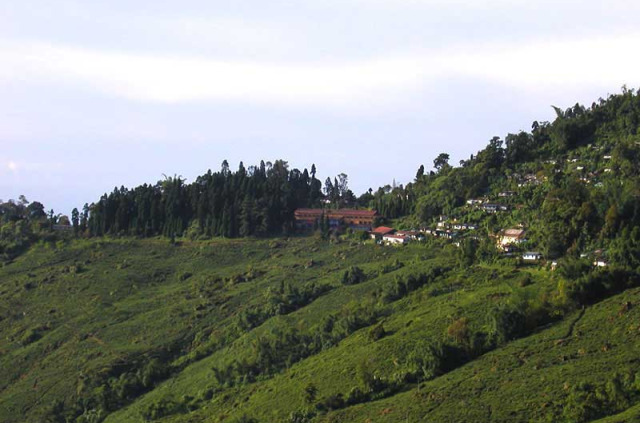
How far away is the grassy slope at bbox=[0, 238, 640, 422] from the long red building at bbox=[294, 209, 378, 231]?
5.79 meters

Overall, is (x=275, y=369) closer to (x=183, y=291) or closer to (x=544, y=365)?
(x=544, y=365)

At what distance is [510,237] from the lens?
242 ft

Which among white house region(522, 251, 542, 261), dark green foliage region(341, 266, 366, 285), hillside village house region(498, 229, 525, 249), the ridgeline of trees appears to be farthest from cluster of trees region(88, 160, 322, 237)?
white house region(522, 251, 542, 261)

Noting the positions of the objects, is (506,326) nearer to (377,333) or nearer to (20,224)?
(377,333)

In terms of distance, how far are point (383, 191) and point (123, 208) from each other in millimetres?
35792

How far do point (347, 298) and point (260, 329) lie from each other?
819 centimetres

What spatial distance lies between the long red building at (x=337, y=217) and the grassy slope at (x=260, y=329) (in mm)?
5792

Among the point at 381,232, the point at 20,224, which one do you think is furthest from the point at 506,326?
the point at 20,224

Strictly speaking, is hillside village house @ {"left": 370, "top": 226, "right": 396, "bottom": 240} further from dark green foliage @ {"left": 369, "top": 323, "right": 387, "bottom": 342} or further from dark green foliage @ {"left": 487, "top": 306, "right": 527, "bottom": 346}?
dark green foliage @ {"left": 487, "top": 306, "right": 527, "bottom": 346}

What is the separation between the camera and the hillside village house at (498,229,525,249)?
7200 cm

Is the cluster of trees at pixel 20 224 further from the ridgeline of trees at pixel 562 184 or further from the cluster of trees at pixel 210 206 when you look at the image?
the ridgeline of trees at pixel 562 184

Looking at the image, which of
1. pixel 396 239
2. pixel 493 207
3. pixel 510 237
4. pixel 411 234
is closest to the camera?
pixel 510 237

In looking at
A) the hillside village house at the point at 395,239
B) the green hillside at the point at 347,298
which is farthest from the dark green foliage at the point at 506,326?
the hillside village house at the point at 395,239

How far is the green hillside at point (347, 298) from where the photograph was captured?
49.1 meters
